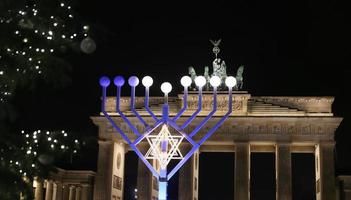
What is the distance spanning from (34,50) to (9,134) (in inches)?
47.4

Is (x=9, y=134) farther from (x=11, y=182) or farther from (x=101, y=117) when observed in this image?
(x=101, y=117)

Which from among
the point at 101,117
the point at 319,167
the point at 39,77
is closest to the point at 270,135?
the point at 319,167

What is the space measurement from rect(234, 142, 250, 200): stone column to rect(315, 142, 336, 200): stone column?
4.36 m

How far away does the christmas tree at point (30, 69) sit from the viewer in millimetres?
→ 7633

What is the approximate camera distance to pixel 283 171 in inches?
1433

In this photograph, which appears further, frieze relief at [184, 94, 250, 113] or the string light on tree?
frieze relief at [184, 94, 250, 113]

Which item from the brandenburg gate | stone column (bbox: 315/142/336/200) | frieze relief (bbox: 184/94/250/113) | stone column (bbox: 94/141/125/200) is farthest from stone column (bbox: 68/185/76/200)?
stone column (bbox: 315/142/336/200)

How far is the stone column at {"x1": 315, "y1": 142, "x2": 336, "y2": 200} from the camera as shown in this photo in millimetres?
35875

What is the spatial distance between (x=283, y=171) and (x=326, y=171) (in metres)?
2.54

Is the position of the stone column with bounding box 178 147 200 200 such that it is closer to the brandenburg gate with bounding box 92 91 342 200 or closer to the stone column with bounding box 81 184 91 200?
the brandenburg gate with bounding box 92 91 342 200

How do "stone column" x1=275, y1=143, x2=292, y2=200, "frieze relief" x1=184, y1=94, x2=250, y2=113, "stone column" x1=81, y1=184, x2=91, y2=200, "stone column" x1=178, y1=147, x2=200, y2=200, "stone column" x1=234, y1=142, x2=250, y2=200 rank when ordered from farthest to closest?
"stone column" x1=81, y1=184, x2=91, y2=200 → "frieze relief" x1=184, y1=94, x2=250, y2=113 → "stone column" x1=178, y1=147, x2=200, y2=200 → "stone column" x1=234, y1=142, x2=250, y2=200 → "stone column" x1=275, y1=143, x2=292, y2=200

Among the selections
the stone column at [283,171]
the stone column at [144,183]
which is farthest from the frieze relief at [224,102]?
the stone column at [144,183]

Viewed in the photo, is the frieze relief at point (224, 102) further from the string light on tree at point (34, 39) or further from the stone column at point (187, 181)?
the string light on tree at point (34, 39)

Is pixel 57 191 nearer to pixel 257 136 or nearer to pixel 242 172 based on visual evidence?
pixel 242 172
